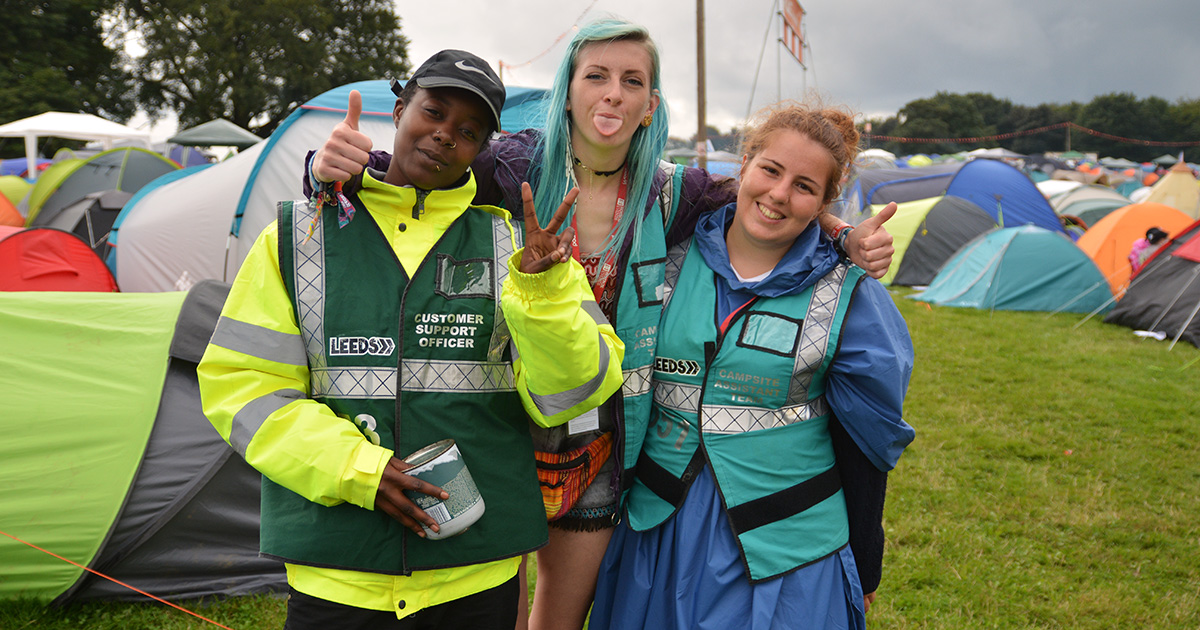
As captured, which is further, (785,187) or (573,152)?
(573,152)

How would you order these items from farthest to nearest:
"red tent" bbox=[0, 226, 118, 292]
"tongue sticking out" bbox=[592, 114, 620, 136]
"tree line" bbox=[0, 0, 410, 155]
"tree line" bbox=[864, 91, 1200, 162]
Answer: "tree line" bbox=[864, 91, 1200, 162], "tree line" bbox=[0, 0, 410, 155], "red tent" bbox=[0, 226, 118, 292], "tongue sticking out" bbox=[592, 114, 620, 136]

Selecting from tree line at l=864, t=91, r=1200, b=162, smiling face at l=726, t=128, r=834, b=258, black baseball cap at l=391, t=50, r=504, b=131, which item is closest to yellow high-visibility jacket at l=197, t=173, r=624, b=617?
black baseball cap at l=391, t=50, r=504, b=131

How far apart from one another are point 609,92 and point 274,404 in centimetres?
106

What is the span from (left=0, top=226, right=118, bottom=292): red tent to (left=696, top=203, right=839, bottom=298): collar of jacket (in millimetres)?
6133

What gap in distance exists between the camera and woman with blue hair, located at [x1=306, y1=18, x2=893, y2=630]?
1.78 metres

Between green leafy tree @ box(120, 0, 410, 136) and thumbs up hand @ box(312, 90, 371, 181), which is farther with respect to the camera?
green leafy tree @ box(120, 0, 410, 136)

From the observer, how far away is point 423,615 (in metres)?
1.49

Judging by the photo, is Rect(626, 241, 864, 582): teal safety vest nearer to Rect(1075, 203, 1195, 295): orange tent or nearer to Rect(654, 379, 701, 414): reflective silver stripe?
Rect(654, 379, 701, 414): reflective silver stripe

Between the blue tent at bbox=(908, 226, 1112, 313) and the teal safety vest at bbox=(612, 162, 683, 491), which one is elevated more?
the teal safety vest at bbox=(612, 162, 683, 491)

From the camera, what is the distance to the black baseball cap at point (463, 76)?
149cm

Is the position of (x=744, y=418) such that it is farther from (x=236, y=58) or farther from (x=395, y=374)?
(x=236, y=58)

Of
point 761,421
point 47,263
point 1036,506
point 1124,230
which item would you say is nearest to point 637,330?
point 761,421

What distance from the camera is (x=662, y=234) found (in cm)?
190

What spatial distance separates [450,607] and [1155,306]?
879 centimetres
